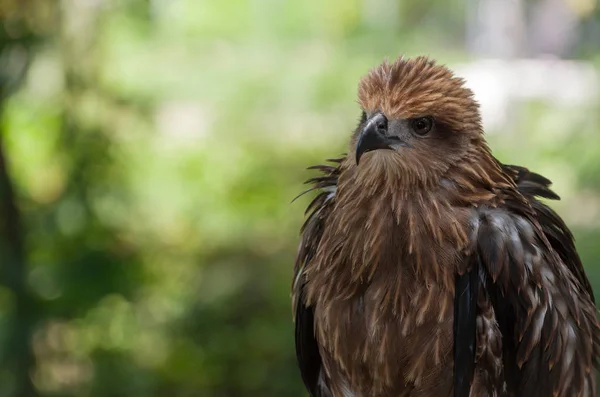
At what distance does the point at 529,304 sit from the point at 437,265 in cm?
28

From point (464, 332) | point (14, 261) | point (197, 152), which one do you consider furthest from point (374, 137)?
point (197, 152)

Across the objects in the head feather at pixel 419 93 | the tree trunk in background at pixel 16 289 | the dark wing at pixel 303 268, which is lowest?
the tree trunk in background at pixel 16 289

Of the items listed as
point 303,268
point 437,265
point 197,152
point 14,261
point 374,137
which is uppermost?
point 374,137

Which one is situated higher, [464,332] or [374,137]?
[374,137]

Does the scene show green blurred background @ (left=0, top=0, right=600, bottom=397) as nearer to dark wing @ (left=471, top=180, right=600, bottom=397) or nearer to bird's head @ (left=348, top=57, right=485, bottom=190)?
bird's head @ (left=348, top=57, right=485, bottom=190)

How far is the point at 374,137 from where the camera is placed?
191 cm

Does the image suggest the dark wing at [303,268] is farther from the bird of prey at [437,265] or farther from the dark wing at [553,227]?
the dark wing at [553,227]

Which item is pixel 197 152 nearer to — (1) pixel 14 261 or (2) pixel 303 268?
(1) pixel 14 261

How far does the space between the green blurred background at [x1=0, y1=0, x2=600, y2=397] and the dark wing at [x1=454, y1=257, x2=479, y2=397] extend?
2518mm

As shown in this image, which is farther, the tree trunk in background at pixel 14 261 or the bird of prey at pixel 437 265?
the tree trunk in background at pixel 14 261

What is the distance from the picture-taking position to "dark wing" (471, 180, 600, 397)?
1.97m

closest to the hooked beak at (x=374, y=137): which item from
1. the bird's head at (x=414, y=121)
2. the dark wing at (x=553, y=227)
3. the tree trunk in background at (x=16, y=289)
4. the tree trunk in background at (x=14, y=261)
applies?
the bird's head at (x=414, y=121)

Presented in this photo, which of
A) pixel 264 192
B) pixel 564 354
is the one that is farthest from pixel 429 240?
pixel 264 192

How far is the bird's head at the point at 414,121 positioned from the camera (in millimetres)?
1909
